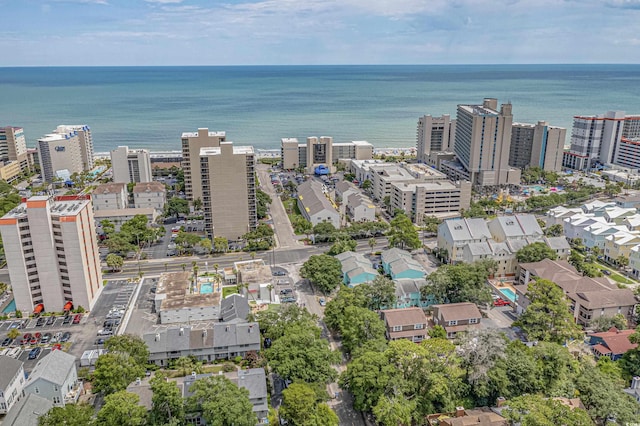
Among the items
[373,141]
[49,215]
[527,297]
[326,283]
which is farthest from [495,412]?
[373,141]

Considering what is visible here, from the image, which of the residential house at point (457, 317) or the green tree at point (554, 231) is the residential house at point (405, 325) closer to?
the residential house at point (457, 317)

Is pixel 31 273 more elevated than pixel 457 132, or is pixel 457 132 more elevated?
pixel 457 132

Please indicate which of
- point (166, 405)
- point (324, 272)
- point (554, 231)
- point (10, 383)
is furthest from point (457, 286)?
point (10, 383)

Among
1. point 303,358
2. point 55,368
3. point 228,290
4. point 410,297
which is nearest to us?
point 303,358

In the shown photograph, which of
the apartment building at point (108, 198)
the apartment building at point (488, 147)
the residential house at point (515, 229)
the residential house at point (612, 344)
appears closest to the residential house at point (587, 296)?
the residential house at point (612, 344)

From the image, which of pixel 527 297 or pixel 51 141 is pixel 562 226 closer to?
pixel 527 297

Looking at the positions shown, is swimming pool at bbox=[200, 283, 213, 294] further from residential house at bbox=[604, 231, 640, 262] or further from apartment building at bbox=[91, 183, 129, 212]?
residential house at bbox=[604, 231, 640, 262]

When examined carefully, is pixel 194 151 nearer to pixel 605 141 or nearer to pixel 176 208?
pixel 176 208
